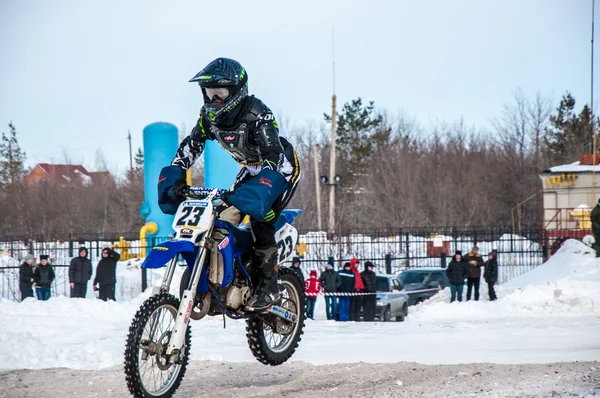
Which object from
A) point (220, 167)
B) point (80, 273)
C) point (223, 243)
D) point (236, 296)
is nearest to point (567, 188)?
point (220, 167)

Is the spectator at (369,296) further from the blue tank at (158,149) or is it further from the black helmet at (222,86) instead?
the black helmet at (222,86)

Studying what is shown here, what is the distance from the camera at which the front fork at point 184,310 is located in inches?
225

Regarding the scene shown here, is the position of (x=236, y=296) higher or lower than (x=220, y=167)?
lower

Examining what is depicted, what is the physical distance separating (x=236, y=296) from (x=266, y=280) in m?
0.42

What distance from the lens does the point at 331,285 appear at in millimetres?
17531

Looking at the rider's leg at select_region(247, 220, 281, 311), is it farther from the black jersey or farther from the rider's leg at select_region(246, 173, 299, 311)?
the black jersey

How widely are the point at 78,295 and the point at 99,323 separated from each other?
155 inches

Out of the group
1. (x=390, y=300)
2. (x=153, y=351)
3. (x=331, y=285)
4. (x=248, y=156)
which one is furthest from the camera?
(x=390, y=300)

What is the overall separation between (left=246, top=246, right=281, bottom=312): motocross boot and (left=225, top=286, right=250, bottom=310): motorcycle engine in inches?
4.0

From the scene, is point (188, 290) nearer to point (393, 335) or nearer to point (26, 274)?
point (393, 335)

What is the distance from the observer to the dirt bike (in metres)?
5.66

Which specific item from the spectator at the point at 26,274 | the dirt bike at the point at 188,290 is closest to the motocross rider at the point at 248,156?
the dirt bike at the point at 188,290

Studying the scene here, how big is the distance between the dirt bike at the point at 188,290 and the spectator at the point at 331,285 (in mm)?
10860

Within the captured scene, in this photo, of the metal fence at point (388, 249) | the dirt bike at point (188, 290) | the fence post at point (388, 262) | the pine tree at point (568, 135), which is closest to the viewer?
the dirt bike at point (188, 290)
